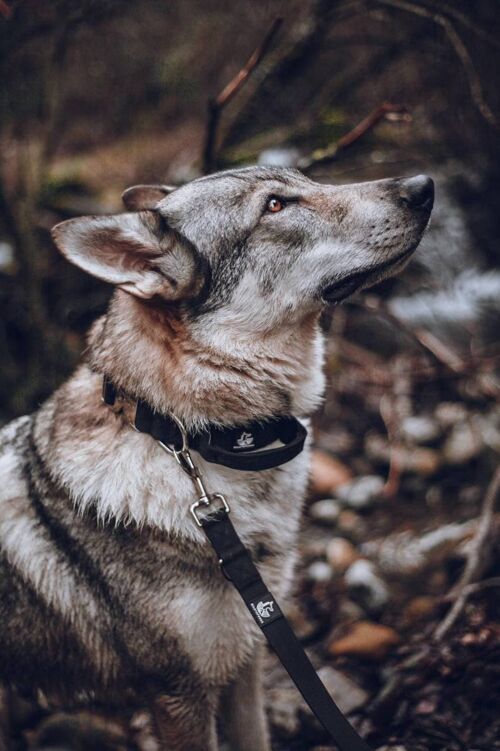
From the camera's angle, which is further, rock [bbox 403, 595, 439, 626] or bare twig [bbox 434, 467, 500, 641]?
rock [bbox 403, 595, 439, 626]

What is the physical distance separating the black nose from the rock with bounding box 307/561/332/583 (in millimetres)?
2276

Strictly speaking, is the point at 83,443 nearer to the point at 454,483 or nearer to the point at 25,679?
the point at 25,679

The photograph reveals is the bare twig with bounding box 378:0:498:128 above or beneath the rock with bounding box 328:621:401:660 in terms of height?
above

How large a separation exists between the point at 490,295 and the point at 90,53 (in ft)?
17.4

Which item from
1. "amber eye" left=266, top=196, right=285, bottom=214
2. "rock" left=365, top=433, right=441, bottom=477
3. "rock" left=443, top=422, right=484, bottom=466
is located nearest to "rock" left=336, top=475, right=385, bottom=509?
"rock" left=365, top=433, right=441, bottom=477

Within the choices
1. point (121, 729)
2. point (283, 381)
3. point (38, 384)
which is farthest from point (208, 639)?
point (38, 384)

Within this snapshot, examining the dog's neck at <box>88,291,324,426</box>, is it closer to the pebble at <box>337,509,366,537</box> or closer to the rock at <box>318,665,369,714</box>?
the rock at <box>318,665,369,714</box>

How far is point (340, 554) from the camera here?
3863 mm

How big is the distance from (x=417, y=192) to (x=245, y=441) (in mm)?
1160

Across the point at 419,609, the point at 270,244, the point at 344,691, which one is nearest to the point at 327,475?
the point at 419,609

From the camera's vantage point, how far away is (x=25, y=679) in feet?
8.63

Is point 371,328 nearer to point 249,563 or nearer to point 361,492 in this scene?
Answer: point 361,492

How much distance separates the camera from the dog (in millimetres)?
2363

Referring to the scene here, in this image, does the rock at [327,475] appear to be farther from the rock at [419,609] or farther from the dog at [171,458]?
the dog at [171,458]
